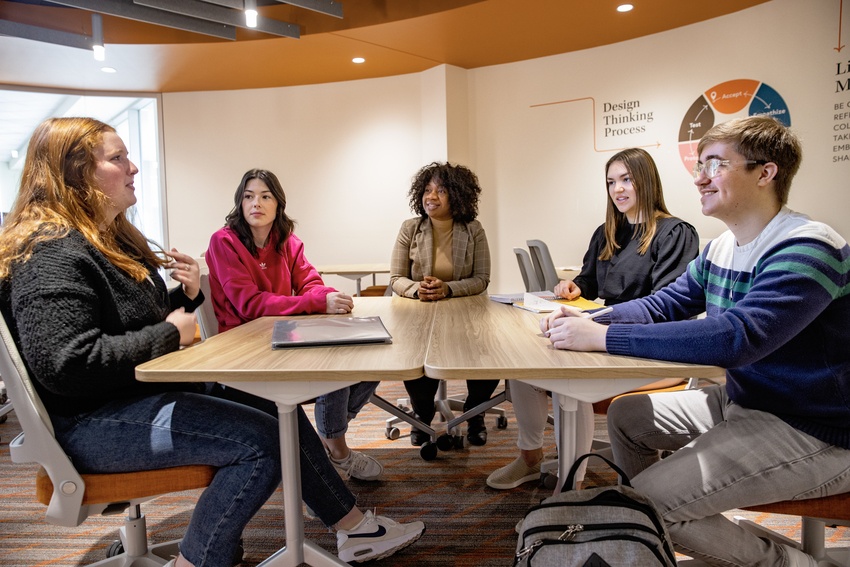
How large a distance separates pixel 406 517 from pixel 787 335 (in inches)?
59.8

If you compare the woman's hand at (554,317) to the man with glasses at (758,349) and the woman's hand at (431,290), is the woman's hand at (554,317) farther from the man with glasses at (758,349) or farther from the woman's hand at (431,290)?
the woman's hand at (431,290)

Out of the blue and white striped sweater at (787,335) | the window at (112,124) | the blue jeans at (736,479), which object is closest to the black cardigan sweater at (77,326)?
the blue and white striped sweater at (787,335)

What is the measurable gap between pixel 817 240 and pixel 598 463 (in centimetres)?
169

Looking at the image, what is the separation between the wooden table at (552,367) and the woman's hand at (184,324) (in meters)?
0.64

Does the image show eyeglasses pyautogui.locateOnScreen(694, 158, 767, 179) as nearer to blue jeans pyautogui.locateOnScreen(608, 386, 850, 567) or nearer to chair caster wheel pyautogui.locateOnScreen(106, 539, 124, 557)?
blue jeans pyautogui.locateOnScreen(608, 386, 850, 567)

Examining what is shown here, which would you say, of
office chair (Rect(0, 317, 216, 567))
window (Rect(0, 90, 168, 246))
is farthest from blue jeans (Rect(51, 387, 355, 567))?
window (Rect(0, 90, 168, 246))

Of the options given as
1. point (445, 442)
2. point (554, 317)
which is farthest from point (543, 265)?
point (554, 317)

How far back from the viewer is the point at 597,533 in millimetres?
1252

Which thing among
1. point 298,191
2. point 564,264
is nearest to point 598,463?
point 564,264

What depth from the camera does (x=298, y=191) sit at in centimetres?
675

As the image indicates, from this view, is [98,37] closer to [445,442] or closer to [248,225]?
[248,225]

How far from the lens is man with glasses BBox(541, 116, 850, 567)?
1265mm

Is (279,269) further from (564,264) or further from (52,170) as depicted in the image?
(564,264)

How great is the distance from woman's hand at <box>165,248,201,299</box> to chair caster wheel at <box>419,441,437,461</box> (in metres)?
1.41
